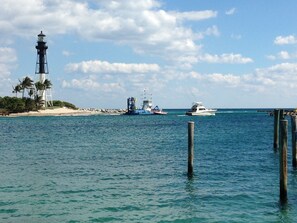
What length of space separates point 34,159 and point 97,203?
1886 centimetres

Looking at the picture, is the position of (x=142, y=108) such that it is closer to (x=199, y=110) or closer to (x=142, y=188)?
(x=199, y=110)

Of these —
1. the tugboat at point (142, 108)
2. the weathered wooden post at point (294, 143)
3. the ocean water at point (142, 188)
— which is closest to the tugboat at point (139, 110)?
the tugboat at point (142, 108)

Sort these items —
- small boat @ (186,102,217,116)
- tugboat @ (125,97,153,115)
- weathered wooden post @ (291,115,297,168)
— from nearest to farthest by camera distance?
weathered wooden post @ (291,115,297,168), small boat @ (186,102,217,116), tugboat @ (125,97,153,115)

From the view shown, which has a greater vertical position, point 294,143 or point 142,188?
point 294,143

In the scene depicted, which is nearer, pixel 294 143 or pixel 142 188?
pixel 142 188

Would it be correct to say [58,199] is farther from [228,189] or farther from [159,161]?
[159,161]

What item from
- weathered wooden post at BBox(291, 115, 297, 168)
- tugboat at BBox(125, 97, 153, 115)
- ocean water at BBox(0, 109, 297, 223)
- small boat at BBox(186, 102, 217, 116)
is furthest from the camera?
tugboat at BBox(125, 97, 153, 115)

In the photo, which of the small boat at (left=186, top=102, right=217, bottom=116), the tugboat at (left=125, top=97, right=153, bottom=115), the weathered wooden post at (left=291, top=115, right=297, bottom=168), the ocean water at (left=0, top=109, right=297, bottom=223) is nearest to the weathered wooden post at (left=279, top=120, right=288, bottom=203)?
the ocean water at (left=0, top=109, right=297, bottom=223)

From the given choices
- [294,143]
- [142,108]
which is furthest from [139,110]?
[294,143]

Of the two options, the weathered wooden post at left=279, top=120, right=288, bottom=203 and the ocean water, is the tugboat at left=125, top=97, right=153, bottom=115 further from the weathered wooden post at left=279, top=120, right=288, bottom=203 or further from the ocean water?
the weathered wooden post at left=279, top=120, right=288, bottom=203

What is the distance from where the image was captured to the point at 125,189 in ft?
80.5

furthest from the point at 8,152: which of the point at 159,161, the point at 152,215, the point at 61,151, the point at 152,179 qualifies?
the point at 152,215

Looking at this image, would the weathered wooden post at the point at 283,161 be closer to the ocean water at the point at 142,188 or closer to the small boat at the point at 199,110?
the ocean water at the point at 142,188

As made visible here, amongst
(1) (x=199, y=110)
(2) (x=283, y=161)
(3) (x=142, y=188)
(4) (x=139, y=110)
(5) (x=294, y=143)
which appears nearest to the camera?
(2) (x=283, y=161)
